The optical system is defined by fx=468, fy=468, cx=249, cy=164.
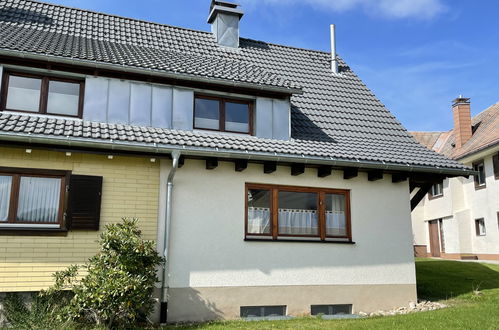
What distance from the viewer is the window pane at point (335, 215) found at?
428 inches

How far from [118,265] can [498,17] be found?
34.7 feet

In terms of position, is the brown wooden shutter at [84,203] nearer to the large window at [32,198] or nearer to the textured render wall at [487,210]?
the large window at [32,198]

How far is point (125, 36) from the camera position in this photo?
43.4 feet

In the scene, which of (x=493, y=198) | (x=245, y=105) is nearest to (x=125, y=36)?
(x=245, y=105)

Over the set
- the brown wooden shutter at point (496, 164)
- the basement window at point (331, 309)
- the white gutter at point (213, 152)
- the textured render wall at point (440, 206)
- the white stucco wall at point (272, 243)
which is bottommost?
the basement window at point (331, 309)

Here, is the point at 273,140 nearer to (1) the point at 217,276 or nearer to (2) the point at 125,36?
(1) the point at 217,276

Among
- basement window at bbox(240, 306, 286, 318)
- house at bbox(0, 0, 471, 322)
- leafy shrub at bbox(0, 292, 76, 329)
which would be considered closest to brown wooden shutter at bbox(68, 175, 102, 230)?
house at bbox(0, 0, 471, 322)

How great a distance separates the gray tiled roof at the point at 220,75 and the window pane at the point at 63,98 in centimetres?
47

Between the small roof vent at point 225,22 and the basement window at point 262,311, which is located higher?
the small roof vent at point 225,22

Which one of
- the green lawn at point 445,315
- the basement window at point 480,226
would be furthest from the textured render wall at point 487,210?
the green lawn at point 445,315

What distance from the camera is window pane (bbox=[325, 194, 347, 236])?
1086cm

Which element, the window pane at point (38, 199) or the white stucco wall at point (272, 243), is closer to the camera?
the window pane at point (38, 199)

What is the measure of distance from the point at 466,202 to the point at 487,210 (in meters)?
2.29

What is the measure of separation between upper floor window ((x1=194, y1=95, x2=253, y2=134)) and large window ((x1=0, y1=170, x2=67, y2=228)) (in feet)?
10.7
